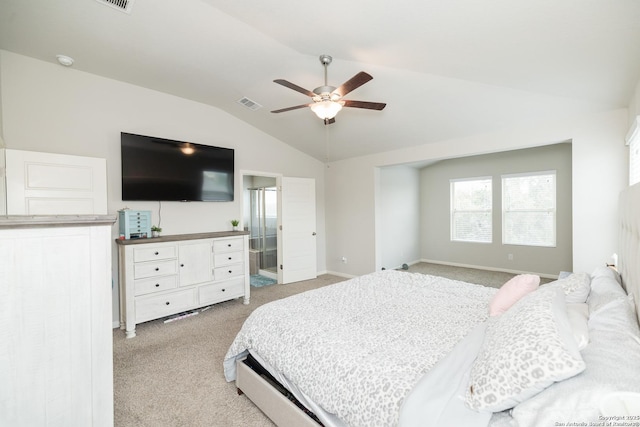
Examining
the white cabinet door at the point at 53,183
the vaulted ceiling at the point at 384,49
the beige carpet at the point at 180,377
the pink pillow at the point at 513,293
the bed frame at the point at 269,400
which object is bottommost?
the beige carpet at the point at 180,377

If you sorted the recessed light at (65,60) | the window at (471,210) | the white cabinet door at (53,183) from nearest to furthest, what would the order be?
the white cabinet door at (53,183) → the recessed light at (65,60) → the window at (471,210)

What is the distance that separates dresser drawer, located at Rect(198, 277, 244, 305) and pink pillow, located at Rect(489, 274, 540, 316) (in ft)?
10.2

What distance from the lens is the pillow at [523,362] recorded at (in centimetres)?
84

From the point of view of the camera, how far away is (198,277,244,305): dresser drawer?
3.57m

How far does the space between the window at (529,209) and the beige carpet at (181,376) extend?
17.3ft

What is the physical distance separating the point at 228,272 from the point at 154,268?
3.00ft

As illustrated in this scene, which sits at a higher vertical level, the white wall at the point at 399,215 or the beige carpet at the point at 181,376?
the white wall at the point at 399,215

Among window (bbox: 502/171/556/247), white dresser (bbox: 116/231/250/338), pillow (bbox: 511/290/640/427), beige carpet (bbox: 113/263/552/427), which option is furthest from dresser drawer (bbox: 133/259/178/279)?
window (bbox: 502/171/556/247)

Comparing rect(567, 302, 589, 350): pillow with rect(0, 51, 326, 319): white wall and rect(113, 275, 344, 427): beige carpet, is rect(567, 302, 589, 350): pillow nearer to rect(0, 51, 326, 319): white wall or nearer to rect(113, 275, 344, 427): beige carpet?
rect(113, 275, 344, 427): beige carpet

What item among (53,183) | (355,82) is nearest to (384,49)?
(355,82)

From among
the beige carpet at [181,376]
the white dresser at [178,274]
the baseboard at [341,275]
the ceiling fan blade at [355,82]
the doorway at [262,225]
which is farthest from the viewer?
the doorway at [262,225]

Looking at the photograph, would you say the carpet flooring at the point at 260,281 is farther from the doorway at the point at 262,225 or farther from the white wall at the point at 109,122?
the white wall at the point at 109,122

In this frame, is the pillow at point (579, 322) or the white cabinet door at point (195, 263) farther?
the white cabinet door at point (195, 263)

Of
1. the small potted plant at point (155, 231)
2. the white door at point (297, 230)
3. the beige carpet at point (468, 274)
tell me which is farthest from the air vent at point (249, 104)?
the beige carpet at point (468, 274)
